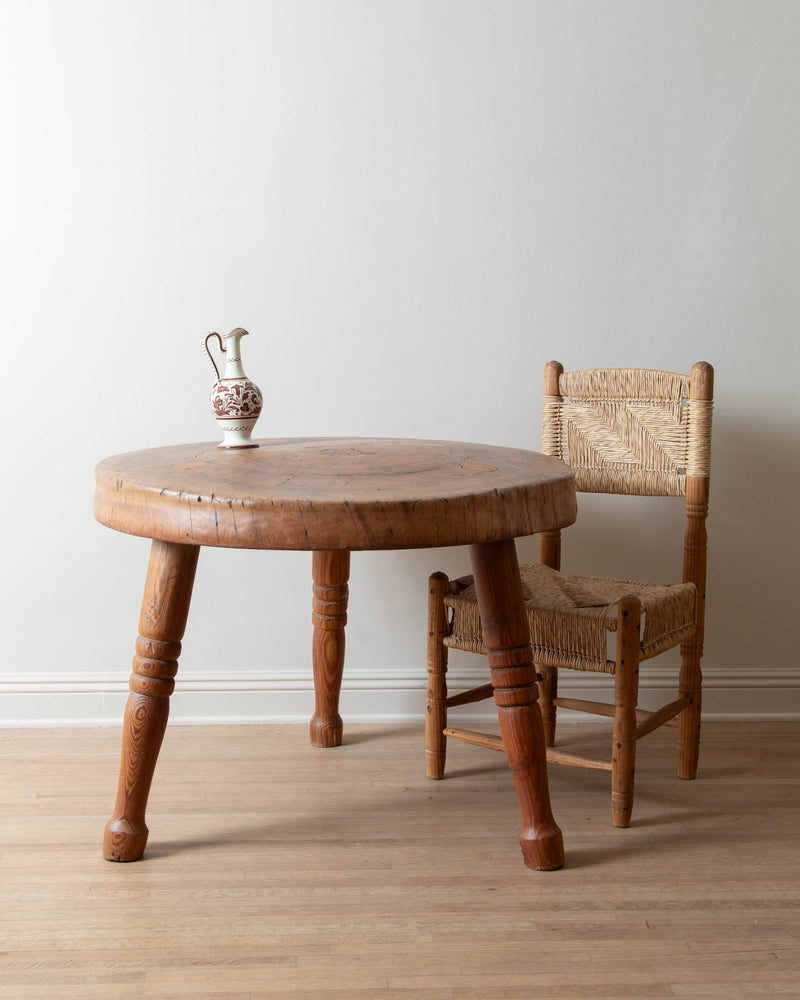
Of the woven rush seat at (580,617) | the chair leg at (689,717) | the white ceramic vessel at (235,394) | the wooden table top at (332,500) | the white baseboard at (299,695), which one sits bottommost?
the white baseboard at (299,695)

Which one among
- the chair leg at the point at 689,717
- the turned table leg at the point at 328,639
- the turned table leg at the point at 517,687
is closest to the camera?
the turned table leg at the point at 517,687

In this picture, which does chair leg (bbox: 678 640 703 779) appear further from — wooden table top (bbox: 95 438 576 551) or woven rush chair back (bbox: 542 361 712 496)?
wooden table top (bbox: 95 438 576 551)

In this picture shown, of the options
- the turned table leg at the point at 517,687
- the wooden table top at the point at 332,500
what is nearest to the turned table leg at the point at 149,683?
the wooden table top at the point at 332,500

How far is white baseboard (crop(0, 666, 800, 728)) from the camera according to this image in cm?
259

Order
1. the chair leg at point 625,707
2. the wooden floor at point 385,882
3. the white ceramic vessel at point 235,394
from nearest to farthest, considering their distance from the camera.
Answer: the wooden floor at point 385,882 → the chair leg at point 625,707 → the white ceramic vessel at point 235,394

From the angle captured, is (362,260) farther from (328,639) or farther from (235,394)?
(328,639)

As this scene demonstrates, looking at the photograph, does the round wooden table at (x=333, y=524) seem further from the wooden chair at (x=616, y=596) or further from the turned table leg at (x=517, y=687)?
the wooden chair at (x=616, y=596)

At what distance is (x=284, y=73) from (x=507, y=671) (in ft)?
5.05

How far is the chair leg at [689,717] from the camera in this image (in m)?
2.26

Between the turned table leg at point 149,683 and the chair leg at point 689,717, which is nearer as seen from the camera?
the turned table leg at point 149,683

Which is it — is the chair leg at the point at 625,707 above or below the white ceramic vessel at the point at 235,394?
below

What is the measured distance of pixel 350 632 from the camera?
2646 mm

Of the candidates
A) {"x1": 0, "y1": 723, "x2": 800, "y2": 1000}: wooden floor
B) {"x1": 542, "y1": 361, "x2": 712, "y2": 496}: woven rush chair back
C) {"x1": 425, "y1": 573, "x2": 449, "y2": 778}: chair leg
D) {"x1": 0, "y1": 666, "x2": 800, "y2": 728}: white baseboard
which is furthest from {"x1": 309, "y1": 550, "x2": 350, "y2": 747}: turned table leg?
{"x1": 542, "y1": 361, "x2": 712, "y2": 496}: woven rush chair back

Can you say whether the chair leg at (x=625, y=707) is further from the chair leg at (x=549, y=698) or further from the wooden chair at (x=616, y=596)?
the chair leg at (x=549, y=698)
